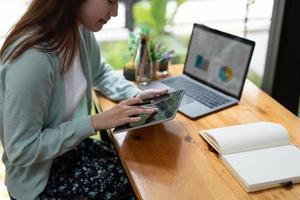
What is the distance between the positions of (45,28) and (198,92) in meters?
0.72

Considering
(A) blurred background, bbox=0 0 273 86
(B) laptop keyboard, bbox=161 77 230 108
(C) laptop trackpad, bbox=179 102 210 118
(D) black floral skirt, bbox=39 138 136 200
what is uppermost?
(A) blurred background, bbox=0 0 273 86

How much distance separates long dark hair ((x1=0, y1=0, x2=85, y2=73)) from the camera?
3.47 feet

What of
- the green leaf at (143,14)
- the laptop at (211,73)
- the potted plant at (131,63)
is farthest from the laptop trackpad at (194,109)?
the green leaf at (143,14)

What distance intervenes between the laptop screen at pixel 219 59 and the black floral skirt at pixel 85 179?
554 millimetres

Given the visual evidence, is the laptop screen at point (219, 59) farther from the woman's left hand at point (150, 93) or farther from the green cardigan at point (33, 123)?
the green cardigan at point (33, 123)

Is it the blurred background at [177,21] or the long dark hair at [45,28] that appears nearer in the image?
the long dark hair at [45,28]

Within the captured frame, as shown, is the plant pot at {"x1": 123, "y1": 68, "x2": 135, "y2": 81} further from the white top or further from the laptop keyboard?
the white top

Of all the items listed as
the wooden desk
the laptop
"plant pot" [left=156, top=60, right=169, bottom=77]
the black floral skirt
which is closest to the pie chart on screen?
the laptop

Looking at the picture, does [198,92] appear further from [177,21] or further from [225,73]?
[177,21]

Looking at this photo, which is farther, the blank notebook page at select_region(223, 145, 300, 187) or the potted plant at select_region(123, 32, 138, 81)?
the potted plant at select_region(123, 32, 138, 81)

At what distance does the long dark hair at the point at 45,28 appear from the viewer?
106 centimetres

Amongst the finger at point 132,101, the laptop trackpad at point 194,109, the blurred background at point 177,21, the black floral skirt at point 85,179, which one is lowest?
the black floral skirt at point 85,179

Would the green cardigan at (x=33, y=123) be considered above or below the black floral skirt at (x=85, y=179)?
above

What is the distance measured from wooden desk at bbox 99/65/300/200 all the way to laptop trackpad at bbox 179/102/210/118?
0.09 feet
